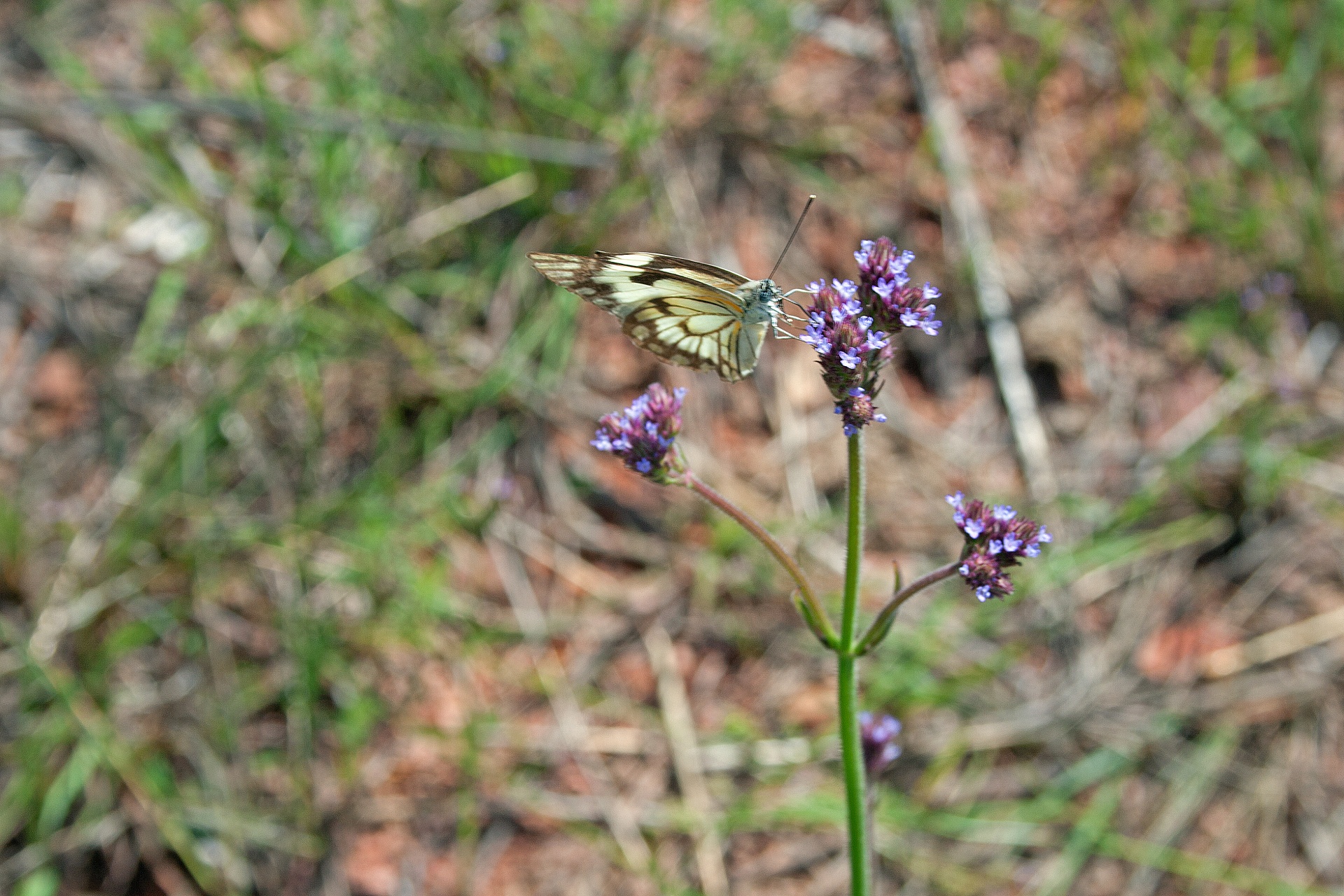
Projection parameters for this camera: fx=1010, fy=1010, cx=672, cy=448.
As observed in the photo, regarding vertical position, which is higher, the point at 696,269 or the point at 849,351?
the point at 696,269

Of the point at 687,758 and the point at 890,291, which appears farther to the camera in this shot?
the point at 687,758

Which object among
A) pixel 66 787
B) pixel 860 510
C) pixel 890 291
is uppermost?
pixel 890 291

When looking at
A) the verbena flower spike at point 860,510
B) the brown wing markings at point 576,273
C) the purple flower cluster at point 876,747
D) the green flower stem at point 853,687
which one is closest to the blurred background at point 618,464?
the purple flower cluster at point 876,747

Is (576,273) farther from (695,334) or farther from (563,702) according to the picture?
(563,702)

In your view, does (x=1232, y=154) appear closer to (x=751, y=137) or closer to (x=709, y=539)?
(x=751, y=137)

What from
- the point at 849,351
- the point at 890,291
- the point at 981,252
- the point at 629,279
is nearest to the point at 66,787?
the point at 629,279

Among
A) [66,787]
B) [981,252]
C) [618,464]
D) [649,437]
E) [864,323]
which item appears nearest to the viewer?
[864,323]
